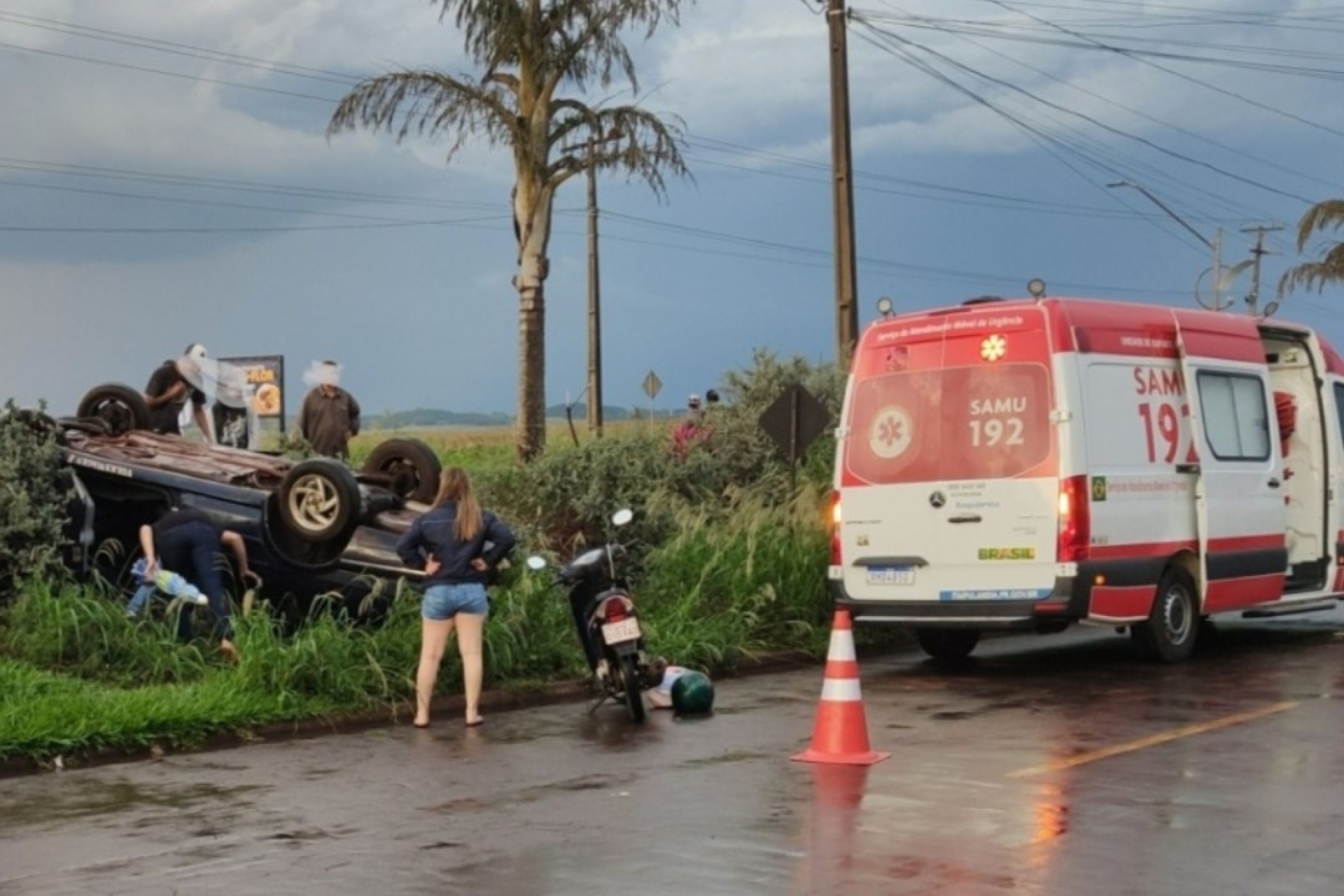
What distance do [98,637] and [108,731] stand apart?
2.02 meters

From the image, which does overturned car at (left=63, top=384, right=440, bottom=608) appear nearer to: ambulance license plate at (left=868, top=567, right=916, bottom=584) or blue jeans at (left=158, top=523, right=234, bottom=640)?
blue jeans at (left=158, top=523, right=234, bottom=640)

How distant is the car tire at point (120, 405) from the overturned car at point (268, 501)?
1.35m

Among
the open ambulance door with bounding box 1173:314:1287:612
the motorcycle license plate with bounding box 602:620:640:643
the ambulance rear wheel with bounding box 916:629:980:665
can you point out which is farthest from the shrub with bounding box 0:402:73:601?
the open ambulance door with bounding box 1173:314:1287:612

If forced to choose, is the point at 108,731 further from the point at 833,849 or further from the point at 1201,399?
the point at 1201,399

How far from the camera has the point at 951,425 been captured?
43.6ft

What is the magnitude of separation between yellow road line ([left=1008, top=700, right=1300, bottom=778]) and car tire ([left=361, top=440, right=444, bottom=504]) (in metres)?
6.67

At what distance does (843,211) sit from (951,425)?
896 centimetres

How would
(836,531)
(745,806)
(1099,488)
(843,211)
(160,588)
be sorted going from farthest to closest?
1. (843,211)
2. (836,531)
3. (1099,488)
4. (160,588)
5. (745,806)

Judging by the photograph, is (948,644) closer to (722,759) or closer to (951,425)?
(951,425)

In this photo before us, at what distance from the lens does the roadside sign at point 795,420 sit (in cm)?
1673

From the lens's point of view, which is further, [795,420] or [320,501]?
[795,420]

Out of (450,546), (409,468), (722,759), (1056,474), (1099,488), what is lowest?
(722,759)

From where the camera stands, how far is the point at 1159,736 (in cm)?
1023

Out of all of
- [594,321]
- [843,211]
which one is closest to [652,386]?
[594,321]
